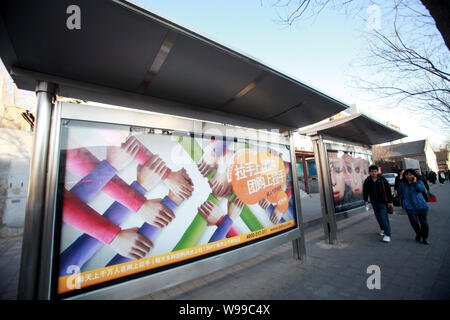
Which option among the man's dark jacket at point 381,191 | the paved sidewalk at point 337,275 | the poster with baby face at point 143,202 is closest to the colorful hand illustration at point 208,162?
the poster with baby face at point 143,202

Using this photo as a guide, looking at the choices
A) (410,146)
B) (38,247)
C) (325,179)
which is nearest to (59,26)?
(38,247)

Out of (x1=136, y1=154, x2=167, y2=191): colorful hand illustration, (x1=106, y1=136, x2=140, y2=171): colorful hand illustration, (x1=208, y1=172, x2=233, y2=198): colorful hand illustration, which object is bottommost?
(x1=208, y1=172, x2=233, y2=198): colorful hand illustration

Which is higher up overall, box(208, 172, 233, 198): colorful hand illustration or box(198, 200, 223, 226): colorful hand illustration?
box(208, 172, 233, 198): colorful hand illustration

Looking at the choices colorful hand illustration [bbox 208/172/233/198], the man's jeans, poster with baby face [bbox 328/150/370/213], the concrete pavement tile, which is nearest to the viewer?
the concrete pavement tile

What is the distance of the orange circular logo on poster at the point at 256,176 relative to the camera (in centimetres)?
302

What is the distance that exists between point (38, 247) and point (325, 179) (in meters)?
5.16

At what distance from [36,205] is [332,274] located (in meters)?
3.92

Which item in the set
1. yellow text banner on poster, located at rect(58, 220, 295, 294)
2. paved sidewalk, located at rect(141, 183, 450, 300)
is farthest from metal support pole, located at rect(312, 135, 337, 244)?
yellow text banner on poster, located at rect(58, 220, 295, 294)

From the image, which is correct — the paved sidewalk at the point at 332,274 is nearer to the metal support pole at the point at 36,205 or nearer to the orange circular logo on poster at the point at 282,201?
the orange circular logo on poster at the point at 282,201

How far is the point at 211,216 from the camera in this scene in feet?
8.60

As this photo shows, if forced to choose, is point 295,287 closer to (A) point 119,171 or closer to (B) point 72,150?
(A) point 119,171

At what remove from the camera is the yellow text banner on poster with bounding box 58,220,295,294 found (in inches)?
66.7

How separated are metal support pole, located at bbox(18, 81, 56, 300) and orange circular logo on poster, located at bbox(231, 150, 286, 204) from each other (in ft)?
6.98

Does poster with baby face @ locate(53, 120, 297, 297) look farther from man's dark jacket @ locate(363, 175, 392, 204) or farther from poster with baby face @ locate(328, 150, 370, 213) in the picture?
man's dark jacket @ locate(363, 175, 392, 204)
